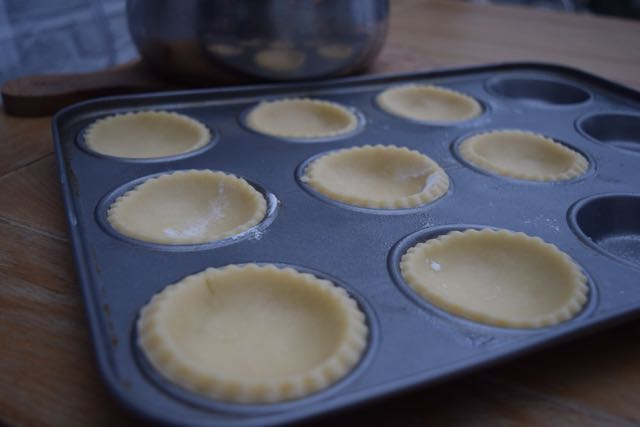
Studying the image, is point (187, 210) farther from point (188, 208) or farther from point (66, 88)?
point (66, 88)

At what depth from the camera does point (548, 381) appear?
2.14 feet

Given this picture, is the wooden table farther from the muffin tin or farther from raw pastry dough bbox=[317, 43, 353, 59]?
raw pastry dough bbox=[317, 43, 353, 59]

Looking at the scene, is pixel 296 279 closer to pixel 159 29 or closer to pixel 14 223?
pixel 14 223

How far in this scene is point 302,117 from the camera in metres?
1.27

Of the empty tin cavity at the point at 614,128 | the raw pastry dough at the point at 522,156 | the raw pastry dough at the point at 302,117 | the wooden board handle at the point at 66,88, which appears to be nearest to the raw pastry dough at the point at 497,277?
the raw pastry dough at the point at 522,156

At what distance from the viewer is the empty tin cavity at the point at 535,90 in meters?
1.45

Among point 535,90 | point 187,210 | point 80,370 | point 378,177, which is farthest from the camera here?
point 535,90

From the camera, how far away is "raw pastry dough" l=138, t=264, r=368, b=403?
0.56 m

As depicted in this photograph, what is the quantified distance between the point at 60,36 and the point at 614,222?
1655mm

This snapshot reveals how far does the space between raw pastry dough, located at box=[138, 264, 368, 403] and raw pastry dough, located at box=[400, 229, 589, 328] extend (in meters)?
0.12

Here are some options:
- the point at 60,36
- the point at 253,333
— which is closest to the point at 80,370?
the point at 253,333

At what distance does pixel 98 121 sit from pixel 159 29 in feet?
0.91

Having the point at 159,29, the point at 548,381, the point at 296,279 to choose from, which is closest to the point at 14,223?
the point at 296,279

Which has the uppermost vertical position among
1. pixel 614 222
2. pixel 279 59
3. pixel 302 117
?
pixel 279 59
